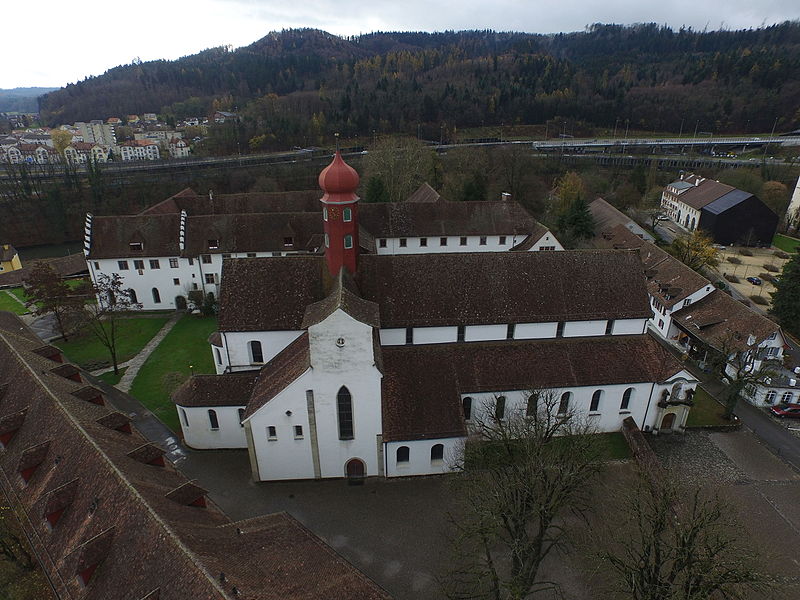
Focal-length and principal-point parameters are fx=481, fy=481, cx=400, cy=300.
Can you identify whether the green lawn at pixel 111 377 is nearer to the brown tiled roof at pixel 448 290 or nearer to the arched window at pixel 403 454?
the brown tiled roof at pixel 448 290

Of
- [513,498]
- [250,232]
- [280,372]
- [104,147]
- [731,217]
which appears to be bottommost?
[731,217]

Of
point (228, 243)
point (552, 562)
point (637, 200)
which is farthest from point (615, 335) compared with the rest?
point (637, 200)

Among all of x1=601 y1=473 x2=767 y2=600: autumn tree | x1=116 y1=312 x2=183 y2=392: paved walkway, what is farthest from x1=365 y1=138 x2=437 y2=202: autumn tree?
x1=601 y1=473 x2=767 y2=600: autumn tree

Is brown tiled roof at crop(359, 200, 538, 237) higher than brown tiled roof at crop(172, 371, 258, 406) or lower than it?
higher

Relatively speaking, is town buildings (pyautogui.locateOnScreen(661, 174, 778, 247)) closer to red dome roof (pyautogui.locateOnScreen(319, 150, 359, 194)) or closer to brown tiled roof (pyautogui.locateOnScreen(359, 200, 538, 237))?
brown tiled roof (pyautogui.locateOnScreen(359, 200, 538, 237))

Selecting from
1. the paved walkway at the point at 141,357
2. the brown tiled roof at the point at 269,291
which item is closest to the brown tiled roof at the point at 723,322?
the brown tiled roof at the point at 269,291

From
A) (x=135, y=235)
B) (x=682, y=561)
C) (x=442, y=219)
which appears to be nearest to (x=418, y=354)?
(x=682, y=561)

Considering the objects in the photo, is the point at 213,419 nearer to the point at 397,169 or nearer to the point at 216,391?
the point at 216,391
